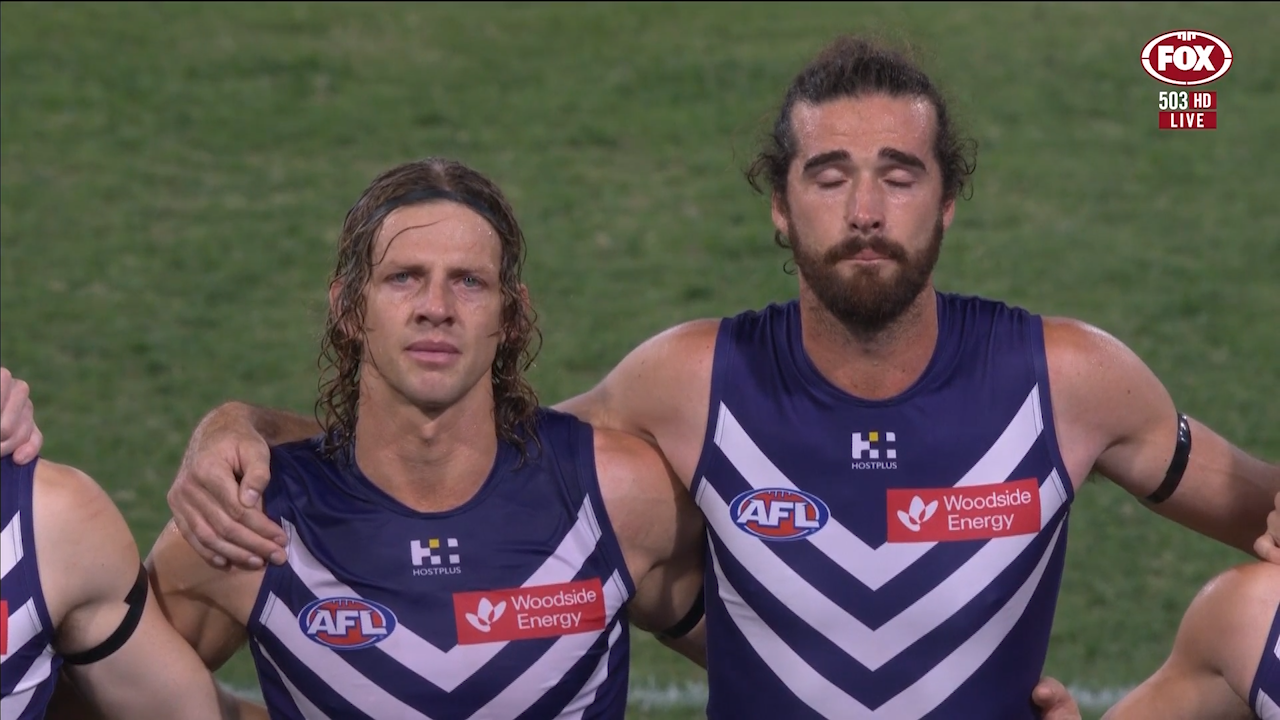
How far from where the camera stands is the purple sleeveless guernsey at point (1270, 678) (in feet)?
12.0

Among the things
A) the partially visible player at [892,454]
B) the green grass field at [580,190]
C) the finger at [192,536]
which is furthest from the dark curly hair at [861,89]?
the green grass field at [580,190]

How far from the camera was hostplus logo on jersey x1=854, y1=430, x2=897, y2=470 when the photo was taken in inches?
159

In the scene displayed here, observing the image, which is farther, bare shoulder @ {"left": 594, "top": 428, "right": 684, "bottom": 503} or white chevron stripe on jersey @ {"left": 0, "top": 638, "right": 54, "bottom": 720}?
bare shoulder @ {"left": 594, "top": 428, "right": 684, "bottom": 503}

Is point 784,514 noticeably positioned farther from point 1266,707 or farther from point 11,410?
point 11,410

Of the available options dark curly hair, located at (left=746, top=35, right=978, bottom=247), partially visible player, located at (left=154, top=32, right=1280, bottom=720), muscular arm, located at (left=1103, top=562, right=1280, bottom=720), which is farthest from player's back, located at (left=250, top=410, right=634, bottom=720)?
muscular arm, located at (left=1103, top=562, right=1280, bottom=720)

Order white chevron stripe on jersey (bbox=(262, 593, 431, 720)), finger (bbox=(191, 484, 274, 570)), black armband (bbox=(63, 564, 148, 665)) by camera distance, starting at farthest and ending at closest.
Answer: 1. white chevron stripe on jersey (bbox=(262, 593, 431, 720))
2. finger (bbox=(191, 484, 274, 570))
3. black armband (bbox=(63, 564, 148, 665))

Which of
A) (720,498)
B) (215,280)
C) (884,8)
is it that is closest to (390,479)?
(720,498)

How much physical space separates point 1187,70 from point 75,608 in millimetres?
9992

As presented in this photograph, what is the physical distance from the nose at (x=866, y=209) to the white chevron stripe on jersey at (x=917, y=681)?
0.79 metres

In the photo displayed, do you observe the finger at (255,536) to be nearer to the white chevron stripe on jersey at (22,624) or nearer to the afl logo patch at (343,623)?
the afl logo patch at (343,623)

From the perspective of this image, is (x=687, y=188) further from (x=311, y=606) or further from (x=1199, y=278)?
(x=311, y=606)

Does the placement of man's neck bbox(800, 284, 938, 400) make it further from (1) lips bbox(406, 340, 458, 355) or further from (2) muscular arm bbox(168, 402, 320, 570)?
(2) muscular arm bbox(168, 402, 320, 570)

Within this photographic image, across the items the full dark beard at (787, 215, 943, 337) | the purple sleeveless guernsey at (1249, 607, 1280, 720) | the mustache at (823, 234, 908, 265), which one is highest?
the mustache at (823, 234, 908, 265)

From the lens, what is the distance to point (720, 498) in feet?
13.3
